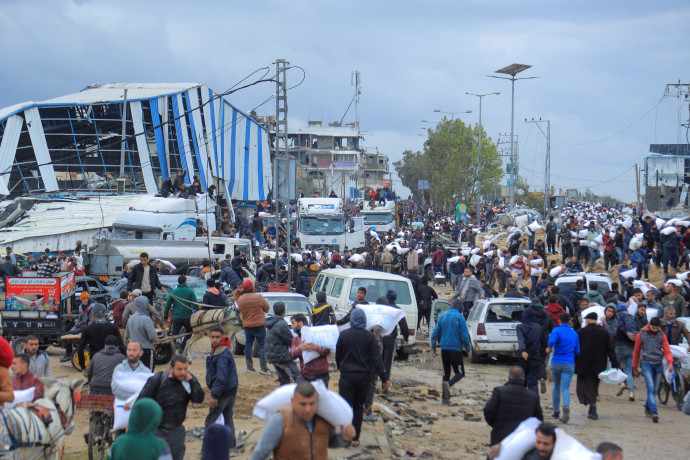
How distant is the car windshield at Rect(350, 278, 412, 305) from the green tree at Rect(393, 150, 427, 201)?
352 feet

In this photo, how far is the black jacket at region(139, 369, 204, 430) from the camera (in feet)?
23.2

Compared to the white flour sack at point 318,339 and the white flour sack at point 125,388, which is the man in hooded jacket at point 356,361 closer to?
the white flour sack at point 318,339

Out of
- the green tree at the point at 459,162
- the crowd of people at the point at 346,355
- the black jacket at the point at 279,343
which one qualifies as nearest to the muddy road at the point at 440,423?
the crowd of people at the point at 346,355

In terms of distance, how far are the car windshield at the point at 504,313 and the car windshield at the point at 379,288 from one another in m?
1.67

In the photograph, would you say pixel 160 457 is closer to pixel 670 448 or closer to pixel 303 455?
pixel 303 455

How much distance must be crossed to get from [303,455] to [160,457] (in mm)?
1082

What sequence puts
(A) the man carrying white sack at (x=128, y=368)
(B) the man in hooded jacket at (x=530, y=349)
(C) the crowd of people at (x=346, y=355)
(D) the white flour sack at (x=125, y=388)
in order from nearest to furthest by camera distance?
(C) the crowd of people at (x=346, y=355) < (D) the white flour sack at (x=125, y=388) < (A) the man carrying white sack at (x=128, y=368) < (B) the man in hooded jacket at (x=530, y=349)

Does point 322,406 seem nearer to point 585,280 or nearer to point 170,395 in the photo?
point 170,395

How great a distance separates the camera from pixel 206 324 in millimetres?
15094

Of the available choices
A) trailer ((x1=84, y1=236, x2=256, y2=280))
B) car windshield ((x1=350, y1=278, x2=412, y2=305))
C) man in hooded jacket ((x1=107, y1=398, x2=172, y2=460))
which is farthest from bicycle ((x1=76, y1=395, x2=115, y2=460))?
trailer ((x1=84, y1=236, x2=256, y2=280))

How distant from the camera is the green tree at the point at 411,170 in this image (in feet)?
416

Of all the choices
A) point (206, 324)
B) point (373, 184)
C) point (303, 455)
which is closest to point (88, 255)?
point (206, 324)

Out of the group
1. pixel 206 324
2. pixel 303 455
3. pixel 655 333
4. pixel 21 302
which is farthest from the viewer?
pixel 21 302

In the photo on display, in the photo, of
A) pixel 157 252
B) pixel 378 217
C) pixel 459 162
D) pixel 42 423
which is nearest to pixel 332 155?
pixel 459 162
